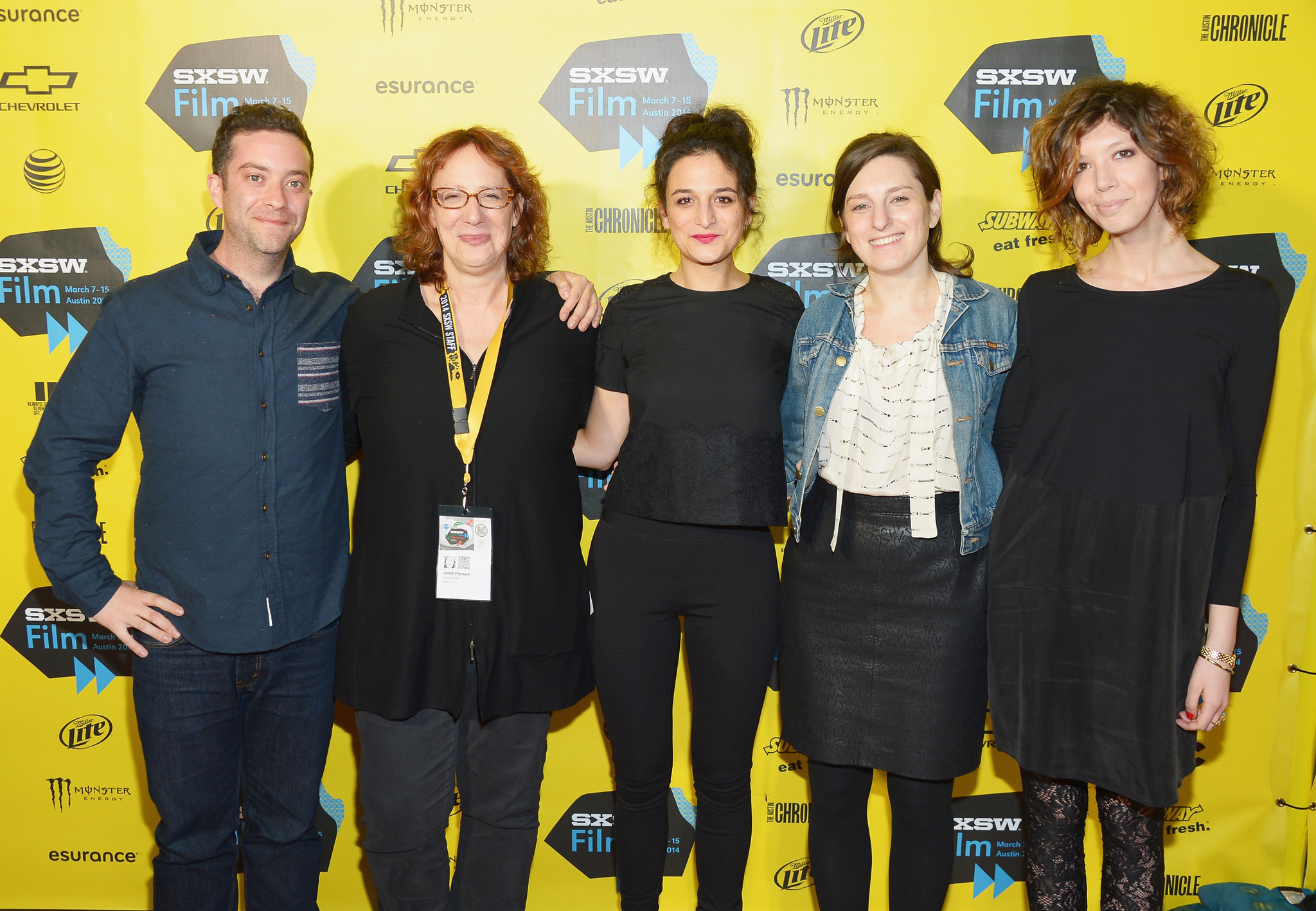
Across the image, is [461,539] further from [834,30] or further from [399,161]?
[834,30]

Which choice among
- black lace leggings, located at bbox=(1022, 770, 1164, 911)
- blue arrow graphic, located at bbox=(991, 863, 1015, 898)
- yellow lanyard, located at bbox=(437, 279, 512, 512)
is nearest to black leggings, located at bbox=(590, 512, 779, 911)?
yellow lanyard, located at bbox=(437, 279, 512, 512)

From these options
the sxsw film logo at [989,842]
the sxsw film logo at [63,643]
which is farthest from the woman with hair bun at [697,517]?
the sxsw film logo at [63,643]

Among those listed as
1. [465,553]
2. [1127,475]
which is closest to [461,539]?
[465,553]

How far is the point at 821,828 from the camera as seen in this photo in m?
2.02

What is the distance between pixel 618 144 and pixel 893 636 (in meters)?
1.61

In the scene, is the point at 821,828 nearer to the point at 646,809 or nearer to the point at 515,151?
the point at 646,809

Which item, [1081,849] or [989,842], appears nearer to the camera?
[1081,849]

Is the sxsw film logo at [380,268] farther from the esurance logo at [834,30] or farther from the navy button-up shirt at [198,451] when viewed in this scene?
the esurance logo at [834,30]

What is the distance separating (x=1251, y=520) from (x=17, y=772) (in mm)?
3521

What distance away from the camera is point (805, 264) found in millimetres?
2605

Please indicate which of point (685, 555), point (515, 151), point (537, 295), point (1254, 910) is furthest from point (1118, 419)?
point (1254, 910)

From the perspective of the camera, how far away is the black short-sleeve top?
1.98m

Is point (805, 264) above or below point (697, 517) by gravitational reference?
above

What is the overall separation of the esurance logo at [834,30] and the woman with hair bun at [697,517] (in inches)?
23.6
